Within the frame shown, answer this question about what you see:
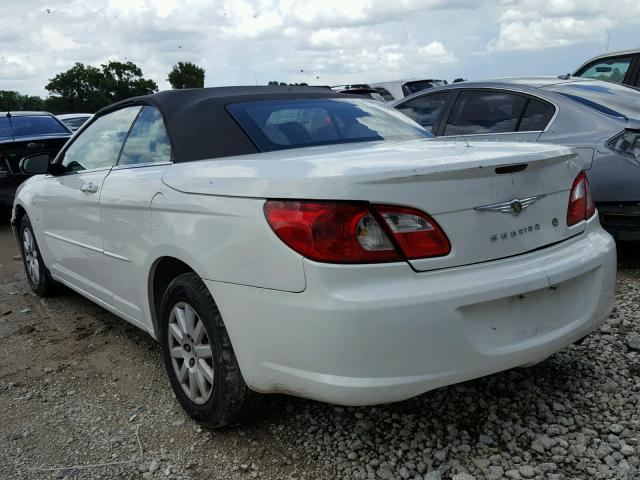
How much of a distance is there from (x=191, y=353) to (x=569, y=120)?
3381mm

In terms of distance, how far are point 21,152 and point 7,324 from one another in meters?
4.46

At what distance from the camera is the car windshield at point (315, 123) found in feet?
9.70

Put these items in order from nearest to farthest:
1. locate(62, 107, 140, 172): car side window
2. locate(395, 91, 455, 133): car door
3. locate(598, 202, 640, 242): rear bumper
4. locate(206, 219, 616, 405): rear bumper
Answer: locate(206, 219, 616, 405): rear bumper, locate(62, 107, 140, 172): car side window, locate(598, 202, 640, 242): rear bumper, locate(395, 91, 455, 133): car door

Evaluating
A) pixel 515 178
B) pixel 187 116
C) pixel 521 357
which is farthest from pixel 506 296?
pixel 187 116

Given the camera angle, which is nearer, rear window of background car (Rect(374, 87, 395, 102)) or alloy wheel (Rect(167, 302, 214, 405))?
alloy wheel (Rect(167, 302, 214, 405))

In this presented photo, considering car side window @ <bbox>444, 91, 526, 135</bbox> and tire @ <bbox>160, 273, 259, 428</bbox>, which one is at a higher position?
car side window @ <bbox>444, 91, 526, 135</bbox>

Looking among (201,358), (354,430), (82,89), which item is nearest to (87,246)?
(201,358)

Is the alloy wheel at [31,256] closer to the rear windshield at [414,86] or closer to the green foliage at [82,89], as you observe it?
the rear windshield at [414,86]

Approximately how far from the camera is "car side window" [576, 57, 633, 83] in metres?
6.80

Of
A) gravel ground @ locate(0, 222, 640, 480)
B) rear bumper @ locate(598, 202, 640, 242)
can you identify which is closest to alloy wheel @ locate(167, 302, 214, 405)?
gravel ground @ locate(0, 222, 640, 480)

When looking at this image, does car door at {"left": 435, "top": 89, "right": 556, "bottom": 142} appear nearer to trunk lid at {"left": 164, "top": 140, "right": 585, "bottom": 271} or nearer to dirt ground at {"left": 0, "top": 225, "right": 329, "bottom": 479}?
trunk lid at {"left": 164, "top": 140, "right": 585, "bottom": 271}

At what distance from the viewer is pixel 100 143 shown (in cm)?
380

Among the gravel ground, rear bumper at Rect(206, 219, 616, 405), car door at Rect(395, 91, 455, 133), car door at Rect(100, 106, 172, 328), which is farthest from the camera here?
car door at Rect(395, 91, 455, 133)

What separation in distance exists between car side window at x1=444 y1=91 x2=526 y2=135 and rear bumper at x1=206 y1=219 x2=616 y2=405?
2.98 m
